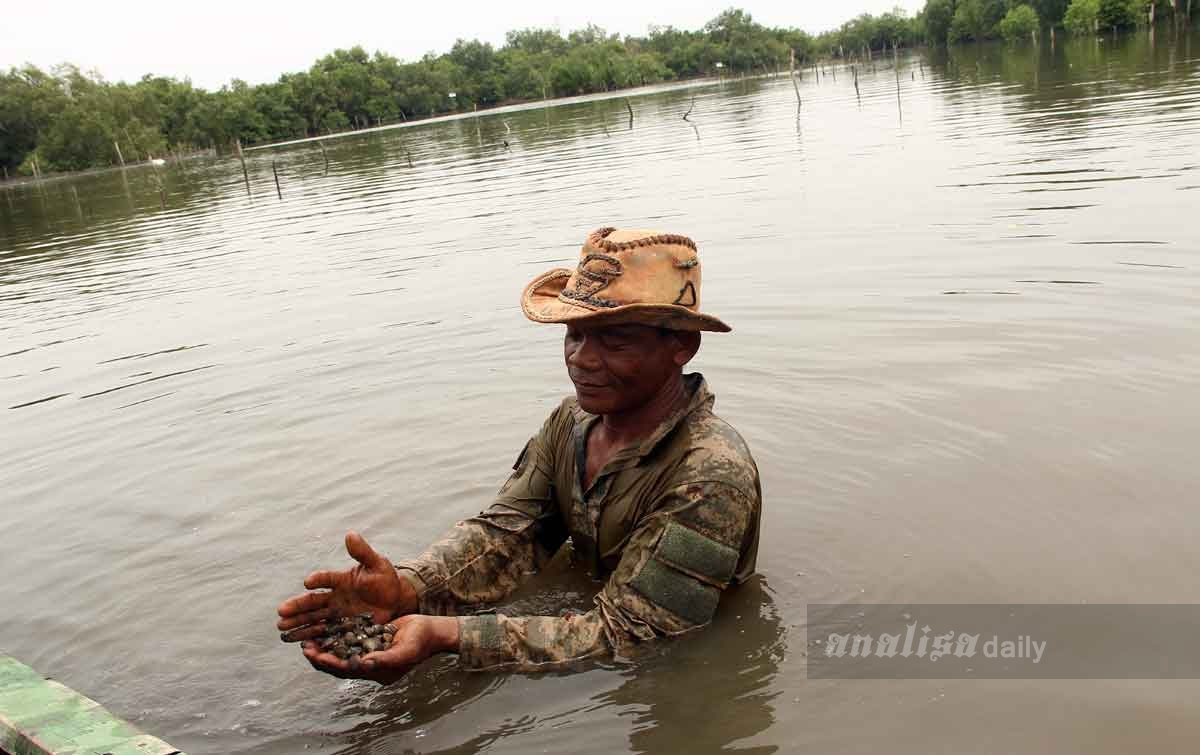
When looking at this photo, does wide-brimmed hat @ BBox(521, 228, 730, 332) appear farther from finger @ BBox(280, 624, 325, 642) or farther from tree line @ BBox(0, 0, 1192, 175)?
tree line @ BBox(0, 0, 1192, 175)

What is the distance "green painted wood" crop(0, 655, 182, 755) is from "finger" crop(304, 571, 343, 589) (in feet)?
1.80

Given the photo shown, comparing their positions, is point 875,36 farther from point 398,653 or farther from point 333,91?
point 398,653

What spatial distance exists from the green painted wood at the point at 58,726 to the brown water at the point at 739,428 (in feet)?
2.30

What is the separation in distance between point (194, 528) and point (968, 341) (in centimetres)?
485

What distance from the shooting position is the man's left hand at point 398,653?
2.75 m

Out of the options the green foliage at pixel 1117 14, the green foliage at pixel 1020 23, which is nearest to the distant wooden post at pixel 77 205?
the green foliage at pixel 1117 14

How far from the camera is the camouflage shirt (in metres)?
2.98

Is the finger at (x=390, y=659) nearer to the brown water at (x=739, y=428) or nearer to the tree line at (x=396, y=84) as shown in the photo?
the brown water at (x=739, y=428)

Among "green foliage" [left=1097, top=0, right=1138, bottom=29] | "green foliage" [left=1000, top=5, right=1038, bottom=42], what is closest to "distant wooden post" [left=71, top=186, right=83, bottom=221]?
"green foliage" [left=1097, top=0, right=1138, bottom=29]

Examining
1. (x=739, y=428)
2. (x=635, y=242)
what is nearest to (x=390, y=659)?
(x=635, y=242)

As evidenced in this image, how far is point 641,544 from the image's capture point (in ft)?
9.98

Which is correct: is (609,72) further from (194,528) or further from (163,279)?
(194,528)

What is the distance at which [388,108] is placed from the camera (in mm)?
105875

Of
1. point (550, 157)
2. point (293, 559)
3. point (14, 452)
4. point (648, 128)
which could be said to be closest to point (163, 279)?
point (14, 452)
